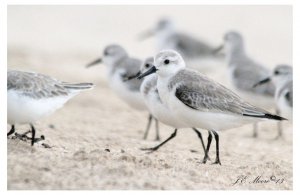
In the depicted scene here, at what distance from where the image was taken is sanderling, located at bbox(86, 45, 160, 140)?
9.12 metres

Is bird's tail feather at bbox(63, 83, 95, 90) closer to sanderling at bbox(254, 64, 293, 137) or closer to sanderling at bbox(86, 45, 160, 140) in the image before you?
sanderling at bbox(86, 45, 160, 140)

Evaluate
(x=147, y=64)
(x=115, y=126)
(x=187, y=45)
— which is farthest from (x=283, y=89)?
(x=187, y=45)

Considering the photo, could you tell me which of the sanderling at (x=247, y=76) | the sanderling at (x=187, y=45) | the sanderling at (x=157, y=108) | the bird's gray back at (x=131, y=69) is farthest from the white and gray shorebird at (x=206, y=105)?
the sanderling at (x=187, y=45)

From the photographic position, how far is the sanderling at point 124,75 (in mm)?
9125

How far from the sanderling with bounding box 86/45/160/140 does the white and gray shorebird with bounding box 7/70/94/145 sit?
86.6 inches

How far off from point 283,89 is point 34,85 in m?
3.99

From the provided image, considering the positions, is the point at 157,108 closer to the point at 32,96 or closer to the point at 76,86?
the point at 76,86

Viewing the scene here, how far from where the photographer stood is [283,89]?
919cm

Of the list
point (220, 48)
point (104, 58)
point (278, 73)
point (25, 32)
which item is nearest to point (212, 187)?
point (278, 73)
